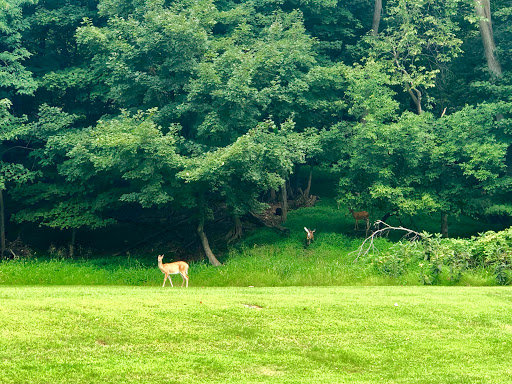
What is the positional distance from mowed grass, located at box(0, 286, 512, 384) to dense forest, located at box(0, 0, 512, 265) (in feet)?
34.4

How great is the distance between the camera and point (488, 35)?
31.3 meters

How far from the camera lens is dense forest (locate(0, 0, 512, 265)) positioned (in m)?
24.7

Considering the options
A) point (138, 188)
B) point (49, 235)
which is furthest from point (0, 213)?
point (138, 188)

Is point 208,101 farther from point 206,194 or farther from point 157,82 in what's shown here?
point 206,194

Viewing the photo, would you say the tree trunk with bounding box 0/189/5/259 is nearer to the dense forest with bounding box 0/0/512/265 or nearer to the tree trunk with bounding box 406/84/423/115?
the dense forest with bounding box 0/0/512/265

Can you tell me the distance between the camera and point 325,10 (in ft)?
111

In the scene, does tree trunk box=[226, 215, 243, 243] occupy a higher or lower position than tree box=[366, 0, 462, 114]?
lower

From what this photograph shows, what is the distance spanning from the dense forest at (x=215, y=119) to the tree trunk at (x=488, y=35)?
0.06 m

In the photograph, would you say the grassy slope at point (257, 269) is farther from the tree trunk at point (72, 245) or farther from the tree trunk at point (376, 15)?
the tree trunk at point (376, 15)

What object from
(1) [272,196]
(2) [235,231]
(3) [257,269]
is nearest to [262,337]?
(3) [257,269]

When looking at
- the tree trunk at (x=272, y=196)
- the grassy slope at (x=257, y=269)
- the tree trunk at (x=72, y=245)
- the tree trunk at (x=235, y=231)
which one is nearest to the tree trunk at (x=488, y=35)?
the grassy slope at (x=257, y=269)

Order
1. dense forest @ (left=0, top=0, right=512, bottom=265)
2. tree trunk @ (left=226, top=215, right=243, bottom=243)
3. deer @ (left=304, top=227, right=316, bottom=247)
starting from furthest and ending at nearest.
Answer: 1. tree trunk @ (left=226, top=215, right=243, bottom=243)
2. deer @ (left=304, top=227, right=316, bottom=247)
3. dense forest @ (left=0, top=0, right=512, bottom=265)

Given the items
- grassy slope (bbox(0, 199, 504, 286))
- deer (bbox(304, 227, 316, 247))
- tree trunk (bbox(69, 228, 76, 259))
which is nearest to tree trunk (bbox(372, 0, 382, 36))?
grassy slope (bbox(0, 199, 504, 286))

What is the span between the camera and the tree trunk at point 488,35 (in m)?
30.8
